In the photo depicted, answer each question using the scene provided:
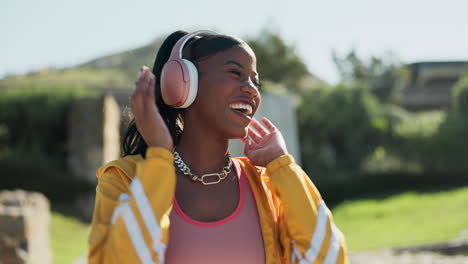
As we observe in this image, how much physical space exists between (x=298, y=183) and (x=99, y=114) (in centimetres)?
1516

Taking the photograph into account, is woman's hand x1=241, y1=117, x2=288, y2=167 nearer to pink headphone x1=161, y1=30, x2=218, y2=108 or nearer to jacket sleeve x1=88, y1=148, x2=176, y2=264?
pink headphone x1=161, y1=30, x2=218, y2=108

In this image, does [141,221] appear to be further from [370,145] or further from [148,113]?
[370,145]

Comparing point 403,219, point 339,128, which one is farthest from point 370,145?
point 403,219

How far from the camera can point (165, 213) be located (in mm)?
1640

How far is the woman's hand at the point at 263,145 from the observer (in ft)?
6.50

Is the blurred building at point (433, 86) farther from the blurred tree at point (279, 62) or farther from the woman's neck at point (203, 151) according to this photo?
the woman's neck at point (203, 151)

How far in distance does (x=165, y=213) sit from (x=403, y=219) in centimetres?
1331

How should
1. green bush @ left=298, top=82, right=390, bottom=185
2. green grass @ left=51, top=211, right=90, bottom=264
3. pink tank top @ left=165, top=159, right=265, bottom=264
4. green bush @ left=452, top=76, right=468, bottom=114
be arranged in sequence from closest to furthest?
1. pink tank top @ left=165, top=159, right=265, bottom=264
2. green grass @ left=51, top=211, right=90, bottom=264
3. green bush @ left=298, top=82, right=390, bottom=185
4. green bush @ left=452, top=76, right=468, bottom=114

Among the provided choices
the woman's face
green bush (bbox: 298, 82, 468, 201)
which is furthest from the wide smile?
green bush (bbox: 298, 82, 468, 201)

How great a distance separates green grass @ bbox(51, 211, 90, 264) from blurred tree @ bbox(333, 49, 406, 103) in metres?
24.6

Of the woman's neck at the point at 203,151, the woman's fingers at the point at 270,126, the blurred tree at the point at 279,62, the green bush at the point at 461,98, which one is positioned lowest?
the blurred tree at the point at 279,62

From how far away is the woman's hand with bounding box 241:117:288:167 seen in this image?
1983 millimetres

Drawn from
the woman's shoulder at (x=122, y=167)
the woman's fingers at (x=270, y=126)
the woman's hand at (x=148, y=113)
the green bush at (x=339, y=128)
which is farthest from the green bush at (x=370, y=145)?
the woman's hand at (x=148, y=113)

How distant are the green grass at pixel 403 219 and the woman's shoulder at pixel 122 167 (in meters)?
9.30
